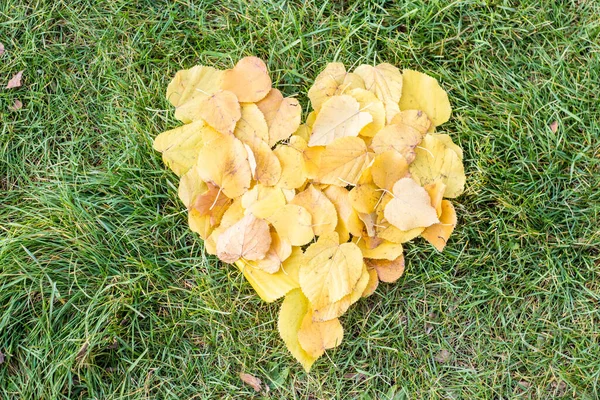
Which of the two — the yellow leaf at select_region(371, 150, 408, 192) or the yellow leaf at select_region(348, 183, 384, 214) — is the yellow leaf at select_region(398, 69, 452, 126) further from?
the yellow leaf at select_region(348, 183, 384, 214)

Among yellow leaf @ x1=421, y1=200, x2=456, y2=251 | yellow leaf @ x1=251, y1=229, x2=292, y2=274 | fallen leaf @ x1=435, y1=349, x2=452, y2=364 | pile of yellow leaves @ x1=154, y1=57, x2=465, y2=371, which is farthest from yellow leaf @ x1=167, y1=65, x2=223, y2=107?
fallen leaf @ x1=435, y1=349, x2=452, y2=364

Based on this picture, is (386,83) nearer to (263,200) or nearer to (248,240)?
(263,200)

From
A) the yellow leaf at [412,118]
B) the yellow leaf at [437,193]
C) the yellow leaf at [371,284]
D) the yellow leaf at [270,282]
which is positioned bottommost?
the yellow leaf at [270,282]

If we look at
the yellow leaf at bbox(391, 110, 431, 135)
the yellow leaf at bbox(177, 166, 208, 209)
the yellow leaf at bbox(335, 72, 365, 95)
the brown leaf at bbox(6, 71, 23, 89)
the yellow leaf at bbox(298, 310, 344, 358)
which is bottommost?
the yellow leaf at bbox(298, 310, 344, 358)

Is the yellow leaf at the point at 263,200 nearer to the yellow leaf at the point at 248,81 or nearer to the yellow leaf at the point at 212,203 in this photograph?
the yellow leaf at the point at 212,203

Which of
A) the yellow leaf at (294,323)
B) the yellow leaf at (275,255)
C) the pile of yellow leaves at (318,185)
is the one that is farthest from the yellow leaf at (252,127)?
the yellow leaf at (294,323)

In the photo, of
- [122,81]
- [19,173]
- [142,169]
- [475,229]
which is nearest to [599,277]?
[475,229]
